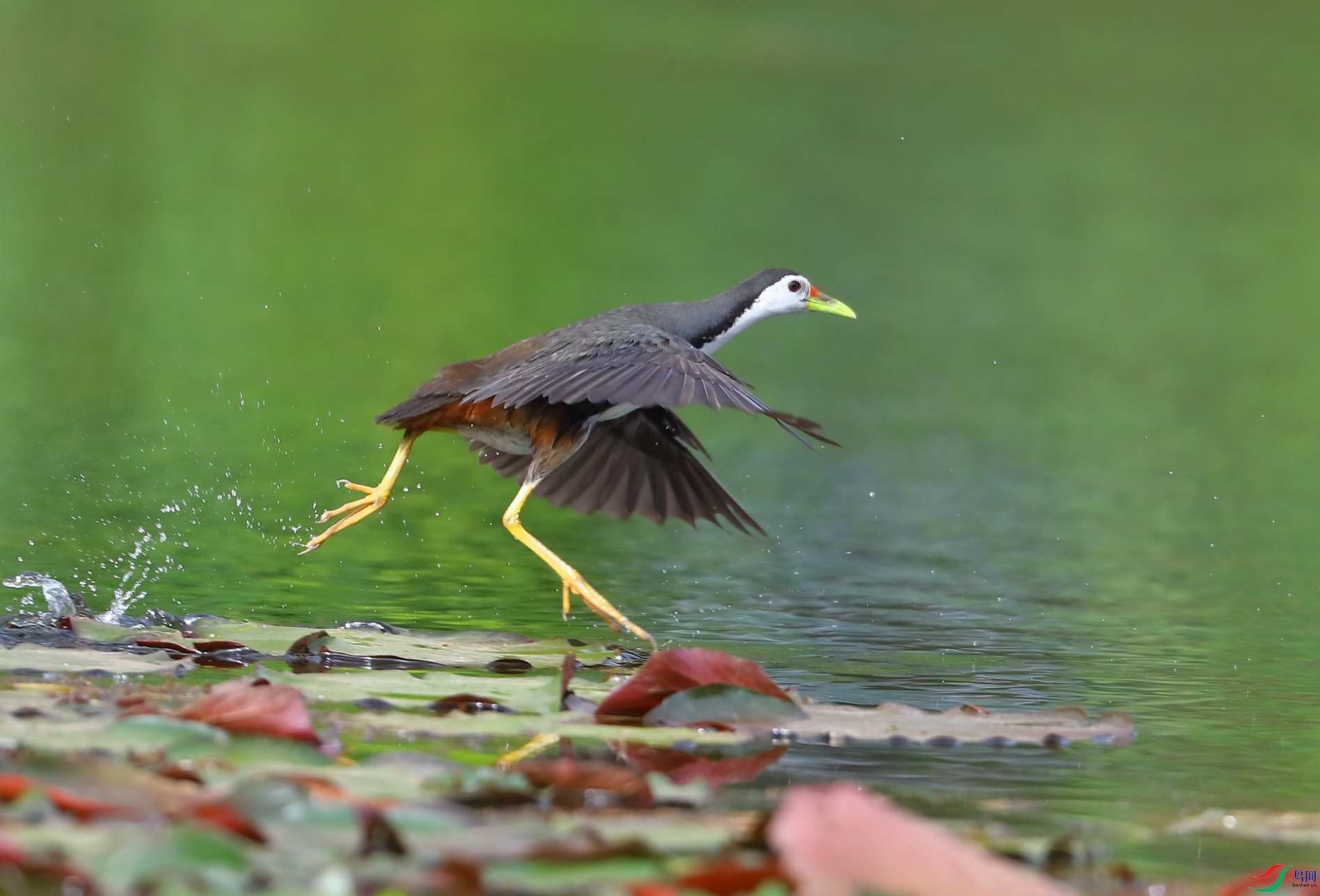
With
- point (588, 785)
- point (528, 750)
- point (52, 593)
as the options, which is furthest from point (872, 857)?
point (52, 593)

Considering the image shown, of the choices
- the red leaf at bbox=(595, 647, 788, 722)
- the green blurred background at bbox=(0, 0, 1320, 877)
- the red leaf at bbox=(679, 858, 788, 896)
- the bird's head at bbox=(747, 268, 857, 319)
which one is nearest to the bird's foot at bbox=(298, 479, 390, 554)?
the green blurred background at bbox=(0, 0, 1320, 877)

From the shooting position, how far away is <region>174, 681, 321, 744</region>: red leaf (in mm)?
4547

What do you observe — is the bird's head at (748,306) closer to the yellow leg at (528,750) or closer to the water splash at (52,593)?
the water splash at (52,593)

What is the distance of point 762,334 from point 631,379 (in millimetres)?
10359

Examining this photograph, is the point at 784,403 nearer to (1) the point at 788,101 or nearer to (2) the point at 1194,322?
(2) the point at 1194,322

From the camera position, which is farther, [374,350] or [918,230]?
[918,230]

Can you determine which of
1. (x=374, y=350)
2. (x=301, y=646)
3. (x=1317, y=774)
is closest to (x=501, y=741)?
(x=301, y=646)

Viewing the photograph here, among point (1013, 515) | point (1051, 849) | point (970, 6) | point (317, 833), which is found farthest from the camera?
point (970, 6)

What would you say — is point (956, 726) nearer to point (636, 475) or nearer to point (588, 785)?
point (588, 785)

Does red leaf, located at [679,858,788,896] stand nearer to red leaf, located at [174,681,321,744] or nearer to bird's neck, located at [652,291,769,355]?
red leaf, located at [174,681,321,744]

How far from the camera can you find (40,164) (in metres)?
19.7

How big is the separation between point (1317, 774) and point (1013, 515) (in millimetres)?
5377

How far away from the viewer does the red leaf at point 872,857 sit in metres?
3.38

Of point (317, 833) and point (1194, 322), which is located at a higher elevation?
point (1194, 322)
